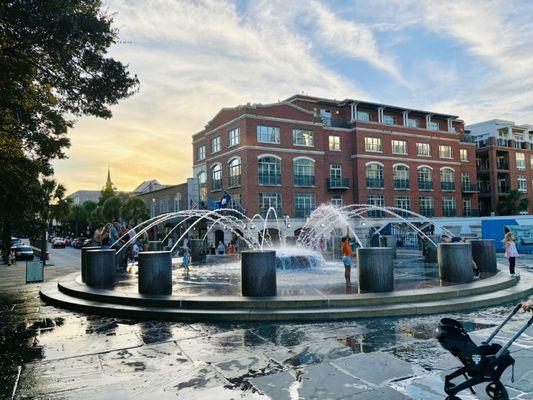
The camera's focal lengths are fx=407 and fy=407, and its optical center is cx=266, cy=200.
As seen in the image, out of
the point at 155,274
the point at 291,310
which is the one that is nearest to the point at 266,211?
the point at 155,274

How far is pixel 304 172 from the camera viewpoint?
46781 millimetres

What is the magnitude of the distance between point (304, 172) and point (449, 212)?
24.7 metres

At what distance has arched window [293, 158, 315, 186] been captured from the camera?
46.2 meters

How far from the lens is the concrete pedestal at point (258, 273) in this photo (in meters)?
9.63

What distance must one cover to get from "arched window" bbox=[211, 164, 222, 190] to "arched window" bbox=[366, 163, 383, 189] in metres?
18.4

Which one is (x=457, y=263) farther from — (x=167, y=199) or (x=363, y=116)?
(x=167, y=199)

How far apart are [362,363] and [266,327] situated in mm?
2561

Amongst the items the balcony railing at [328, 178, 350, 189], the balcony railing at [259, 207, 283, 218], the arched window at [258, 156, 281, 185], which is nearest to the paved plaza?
the balcony railing at [259, 207, 283, 218]

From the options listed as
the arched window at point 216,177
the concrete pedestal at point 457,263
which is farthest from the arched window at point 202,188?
the concrete pedestal at point 457,263

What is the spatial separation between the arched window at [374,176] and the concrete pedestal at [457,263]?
40281 mm

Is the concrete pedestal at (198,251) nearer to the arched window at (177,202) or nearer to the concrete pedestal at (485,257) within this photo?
the concrete pedestal at (485,257)

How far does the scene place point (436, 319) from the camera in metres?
8.60

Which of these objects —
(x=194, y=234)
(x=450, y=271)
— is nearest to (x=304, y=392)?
(x=450, y=271)

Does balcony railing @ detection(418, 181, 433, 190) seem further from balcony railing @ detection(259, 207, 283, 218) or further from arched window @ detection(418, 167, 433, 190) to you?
balcony railing @ detection(259, 207, 283, 218)
